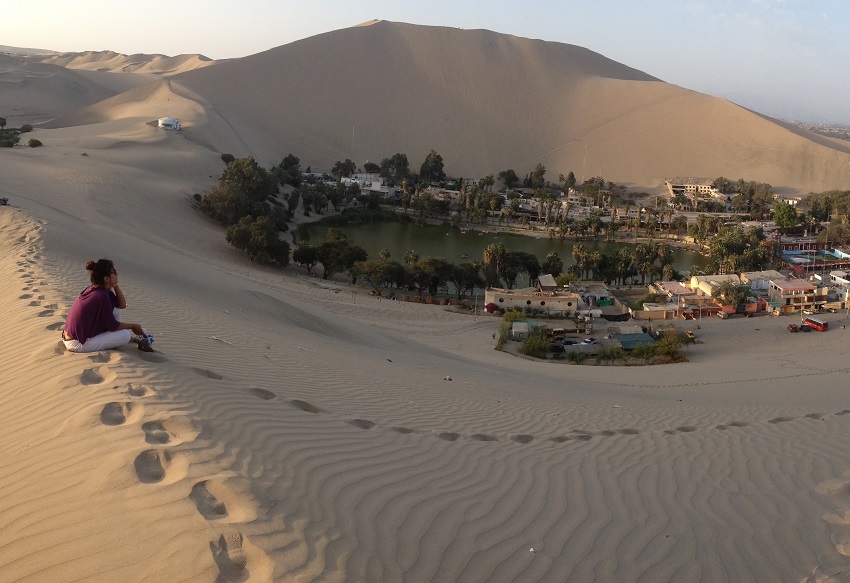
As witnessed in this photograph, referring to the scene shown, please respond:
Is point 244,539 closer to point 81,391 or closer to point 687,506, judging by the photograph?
point 81,391

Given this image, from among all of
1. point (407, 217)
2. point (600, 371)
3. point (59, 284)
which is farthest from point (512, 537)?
point (407, 217)

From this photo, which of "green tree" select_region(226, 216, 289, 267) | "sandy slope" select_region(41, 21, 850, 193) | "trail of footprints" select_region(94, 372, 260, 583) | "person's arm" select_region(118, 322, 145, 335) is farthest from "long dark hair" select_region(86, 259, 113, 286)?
"sandy slope" select_region(41, 21, 850, 193)

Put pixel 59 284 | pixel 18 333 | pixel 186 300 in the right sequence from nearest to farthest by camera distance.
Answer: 1. pixel 18 333
2. pixel 59 284
3. pixel 186 300

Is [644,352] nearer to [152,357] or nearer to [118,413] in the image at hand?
[152,357]

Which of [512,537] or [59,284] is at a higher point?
[59,284]

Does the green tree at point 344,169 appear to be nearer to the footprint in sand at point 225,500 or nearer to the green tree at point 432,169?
the green tree at point 432,169
